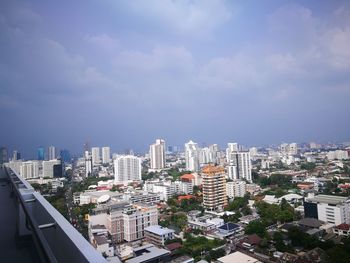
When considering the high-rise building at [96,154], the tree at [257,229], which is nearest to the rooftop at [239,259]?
the tree at [257,229]

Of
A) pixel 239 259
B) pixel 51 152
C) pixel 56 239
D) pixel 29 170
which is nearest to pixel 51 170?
pixel 29 170

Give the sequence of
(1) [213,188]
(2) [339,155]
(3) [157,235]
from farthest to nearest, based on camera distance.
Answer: (2) [339,155] < (1) [213,188] < (3) [157,235]

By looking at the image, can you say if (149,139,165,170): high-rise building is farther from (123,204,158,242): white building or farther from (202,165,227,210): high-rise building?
(123,204,158,242): white building

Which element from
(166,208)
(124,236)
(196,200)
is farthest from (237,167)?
(124,236)

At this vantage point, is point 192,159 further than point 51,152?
No

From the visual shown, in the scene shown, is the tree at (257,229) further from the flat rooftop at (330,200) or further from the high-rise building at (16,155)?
the high-rise building at (16,155)

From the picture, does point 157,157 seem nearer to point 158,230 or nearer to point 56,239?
point 158,230

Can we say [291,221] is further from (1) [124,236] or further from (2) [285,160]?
(2) [285,160]

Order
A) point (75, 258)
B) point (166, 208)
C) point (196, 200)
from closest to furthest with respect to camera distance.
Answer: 1. point (75, 258)
2. point (166, 208)
3. point (196, 200)
